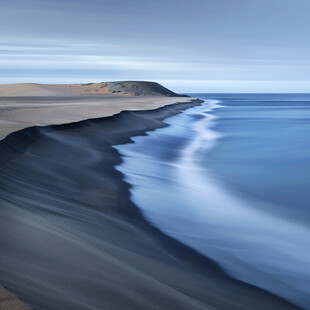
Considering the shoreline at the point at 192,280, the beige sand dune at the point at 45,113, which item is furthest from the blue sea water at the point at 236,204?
the beige sand dune at the point at 45,113

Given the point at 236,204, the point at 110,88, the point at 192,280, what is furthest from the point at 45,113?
the point at 110,88

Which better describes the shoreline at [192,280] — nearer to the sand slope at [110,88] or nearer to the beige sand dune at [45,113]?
the beige sand dune at [45,113]

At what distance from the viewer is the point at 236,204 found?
328 inches

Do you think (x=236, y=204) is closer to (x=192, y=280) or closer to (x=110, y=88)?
(x=192, y=280)

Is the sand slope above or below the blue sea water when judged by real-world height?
above

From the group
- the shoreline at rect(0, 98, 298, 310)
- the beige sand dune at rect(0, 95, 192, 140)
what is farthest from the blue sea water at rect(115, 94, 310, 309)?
the beige sand dune at rect(0, 95, 192, 140)

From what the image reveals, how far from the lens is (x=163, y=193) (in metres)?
8.65

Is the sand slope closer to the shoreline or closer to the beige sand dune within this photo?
the beige sand dune

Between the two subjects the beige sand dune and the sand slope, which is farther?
the sand slope

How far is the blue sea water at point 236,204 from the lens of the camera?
5.27 m

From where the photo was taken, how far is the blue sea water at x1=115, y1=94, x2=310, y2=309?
208 inches

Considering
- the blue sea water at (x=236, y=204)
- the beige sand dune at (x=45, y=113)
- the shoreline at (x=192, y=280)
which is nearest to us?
the shoreline at (x=192, y=280)

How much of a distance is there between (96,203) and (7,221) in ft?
7.76

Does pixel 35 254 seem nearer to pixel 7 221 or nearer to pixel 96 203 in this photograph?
pixel 7 221
